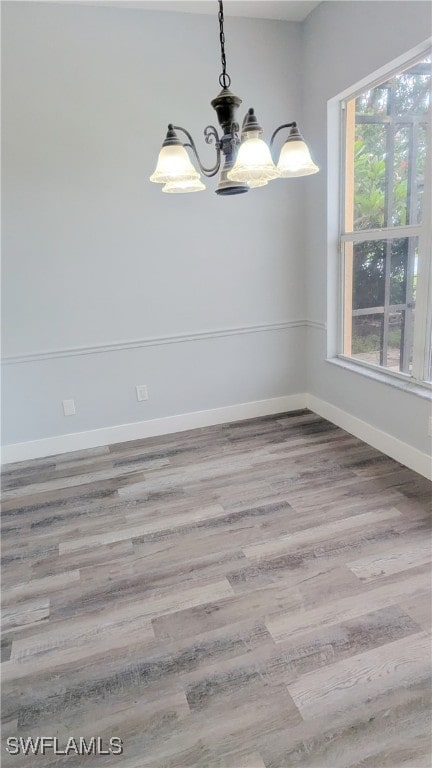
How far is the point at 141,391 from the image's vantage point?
348 centimetres

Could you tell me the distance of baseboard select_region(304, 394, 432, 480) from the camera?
2663 millimetres

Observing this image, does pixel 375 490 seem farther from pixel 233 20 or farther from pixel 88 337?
pixel 233 20

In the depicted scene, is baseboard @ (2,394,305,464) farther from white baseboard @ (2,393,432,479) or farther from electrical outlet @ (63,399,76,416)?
electrical outlet @ (63,399,76,416)

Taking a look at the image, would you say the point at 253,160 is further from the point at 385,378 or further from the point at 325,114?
the point at 325,114

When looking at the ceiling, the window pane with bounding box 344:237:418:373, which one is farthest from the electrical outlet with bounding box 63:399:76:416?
the ceiling

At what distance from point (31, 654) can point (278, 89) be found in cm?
382

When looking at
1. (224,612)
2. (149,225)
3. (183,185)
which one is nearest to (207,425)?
(149,225)

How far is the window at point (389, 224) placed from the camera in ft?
8.11

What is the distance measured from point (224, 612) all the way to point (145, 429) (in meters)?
1.94

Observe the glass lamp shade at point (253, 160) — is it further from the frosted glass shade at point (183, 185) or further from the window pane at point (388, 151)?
the window pane at point (388, 151)

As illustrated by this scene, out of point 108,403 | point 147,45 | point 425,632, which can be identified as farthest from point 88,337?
point 425,632

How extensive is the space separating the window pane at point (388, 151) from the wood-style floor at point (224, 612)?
1618 millimetres

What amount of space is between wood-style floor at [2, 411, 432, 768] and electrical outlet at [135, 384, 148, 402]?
0.65 meters

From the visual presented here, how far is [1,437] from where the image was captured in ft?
10.6
